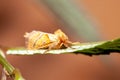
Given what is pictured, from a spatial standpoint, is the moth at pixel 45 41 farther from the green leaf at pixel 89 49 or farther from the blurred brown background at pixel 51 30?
the blurred brown background at pixel 51 30

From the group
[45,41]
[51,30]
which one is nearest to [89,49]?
[45,41]

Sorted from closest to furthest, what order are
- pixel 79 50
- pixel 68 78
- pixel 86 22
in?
1. pixel 79 50
2. pixel 86 22
3. pixel 68 78

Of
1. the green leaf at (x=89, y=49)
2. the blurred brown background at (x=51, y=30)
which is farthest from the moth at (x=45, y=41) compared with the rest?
the blurred brown background at (x=51, y=30)

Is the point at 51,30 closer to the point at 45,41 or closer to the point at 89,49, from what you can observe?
the point at 45,41

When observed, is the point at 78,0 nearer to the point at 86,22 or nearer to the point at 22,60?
the point at 86,22

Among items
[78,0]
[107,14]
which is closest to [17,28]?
[78,0]

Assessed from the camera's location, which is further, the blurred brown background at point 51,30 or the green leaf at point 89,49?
the blurred brown background at point 51,30
